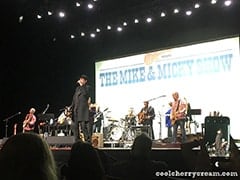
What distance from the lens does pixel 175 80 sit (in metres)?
10.4

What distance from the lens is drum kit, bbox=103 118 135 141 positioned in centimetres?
971

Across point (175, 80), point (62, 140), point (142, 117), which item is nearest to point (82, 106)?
point (62, 140)

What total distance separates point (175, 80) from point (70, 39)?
3.88 meters

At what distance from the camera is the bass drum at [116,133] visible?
1009 cm

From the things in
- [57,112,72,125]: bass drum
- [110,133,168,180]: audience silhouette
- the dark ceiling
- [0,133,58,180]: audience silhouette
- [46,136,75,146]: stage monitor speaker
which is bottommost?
[46,136,75,146]: stage monitor speaker

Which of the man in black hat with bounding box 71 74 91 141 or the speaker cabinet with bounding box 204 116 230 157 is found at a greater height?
the man in black hat with bounding box 71 74 91 141

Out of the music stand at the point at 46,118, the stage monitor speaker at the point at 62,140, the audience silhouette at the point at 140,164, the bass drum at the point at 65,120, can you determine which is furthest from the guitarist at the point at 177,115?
the audience silhouette at the point at 140,164

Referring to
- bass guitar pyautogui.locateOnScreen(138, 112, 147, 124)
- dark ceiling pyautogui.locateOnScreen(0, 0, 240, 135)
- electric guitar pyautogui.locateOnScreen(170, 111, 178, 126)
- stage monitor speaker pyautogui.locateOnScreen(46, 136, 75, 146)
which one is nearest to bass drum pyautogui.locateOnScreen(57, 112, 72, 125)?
stage monitor speaker pyautogui.locateOnScreen(46, 136, 75, 146)

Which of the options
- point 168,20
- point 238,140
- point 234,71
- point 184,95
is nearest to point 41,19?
point 168,20

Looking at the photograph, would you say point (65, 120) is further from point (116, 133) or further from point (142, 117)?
point (142, 117)

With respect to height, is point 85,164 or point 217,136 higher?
point 217,136

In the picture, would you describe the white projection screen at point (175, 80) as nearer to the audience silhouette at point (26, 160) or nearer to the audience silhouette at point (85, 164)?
the audience silhouette at point (85, 164)

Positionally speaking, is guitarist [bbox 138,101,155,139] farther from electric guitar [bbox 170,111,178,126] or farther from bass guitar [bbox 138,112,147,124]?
electric guitar [bbox 170,111,178,126]

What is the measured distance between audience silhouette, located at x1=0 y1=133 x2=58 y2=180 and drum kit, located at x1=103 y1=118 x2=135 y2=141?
8.15 meters
